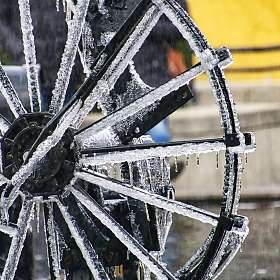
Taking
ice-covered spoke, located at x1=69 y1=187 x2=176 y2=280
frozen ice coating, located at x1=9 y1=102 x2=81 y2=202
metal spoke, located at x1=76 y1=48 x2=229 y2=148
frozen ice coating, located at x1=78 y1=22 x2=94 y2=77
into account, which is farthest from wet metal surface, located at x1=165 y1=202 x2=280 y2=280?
frozen ice coating, located at x1=9 y1=102 x2=81 y2=202

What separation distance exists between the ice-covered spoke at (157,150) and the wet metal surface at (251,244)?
3.88m

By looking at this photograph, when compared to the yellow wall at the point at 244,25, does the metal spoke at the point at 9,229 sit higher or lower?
lower

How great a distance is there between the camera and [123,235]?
17.2ft

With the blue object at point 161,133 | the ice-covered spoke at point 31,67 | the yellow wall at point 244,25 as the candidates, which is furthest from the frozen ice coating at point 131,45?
the yellow wall at point 244,25

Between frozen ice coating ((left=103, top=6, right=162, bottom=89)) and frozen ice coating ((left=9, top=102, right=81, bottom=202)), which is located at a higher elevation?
frozen ice coating ((left=103, top=6, right=162, bottom=89))

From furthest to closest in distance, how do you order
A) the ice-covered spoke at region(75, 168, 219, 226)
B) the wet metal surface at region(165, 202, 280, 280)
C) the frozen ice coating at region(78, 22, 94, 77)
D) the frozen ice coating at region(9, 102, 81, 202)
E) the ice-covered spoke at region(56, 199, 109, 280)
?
1. the wet metal surface at region(165, 202, 280, 280)
2. the frozen ice coating at region(78, 22, 94, 77)
3. the ice-covered spoke at region(56, 199, 109, 280)
4. the ice-covered spoke at region(75, 168, 219, 226)
5. the frozen ice coating at region(9, 102, 81, 202)

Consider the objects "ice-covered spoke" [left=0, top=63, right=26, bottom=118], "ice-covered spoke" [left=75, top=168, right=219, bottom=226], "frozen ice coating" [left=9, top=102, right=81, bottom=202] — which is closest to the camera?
"frozen ice coating" [left=9, top=102, right=81, bottom=202]

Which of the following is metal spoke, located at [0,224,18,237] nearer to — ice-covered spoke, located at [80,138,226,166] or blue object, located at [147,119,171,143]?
ice-covered spoke, located at [80,138,226,166]

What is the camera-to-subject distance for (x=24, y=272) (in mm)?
6102

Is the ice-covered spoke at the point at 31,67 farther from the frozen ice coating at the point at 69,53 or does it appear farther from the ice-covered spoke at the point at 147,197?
the ice-covered spoke at the point at 147,197

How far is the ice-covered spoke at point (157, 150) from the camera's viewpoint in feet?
16.9

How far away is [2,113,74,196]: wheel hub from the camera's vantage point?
17.0 ft

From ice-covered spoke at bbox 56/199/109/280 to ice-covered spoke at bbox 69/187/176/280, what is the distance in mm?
102

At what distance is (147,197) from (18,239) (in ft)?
2.26
